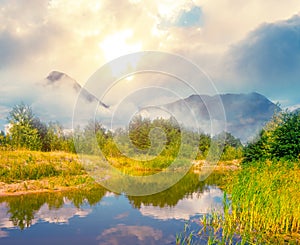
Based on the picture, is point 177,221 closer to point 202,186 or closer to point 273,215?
point 273,215

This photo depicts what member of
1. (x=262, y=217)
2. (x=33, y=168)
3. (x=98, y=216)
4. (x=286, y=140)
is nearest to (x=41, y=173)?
(x=33, y=168)

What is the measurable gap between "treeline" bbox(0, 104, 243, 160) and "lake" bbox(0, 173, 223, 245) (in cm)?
1489

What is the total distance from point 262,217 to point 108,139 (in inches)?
1219

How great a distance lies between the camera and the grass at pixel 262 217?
31.8ft

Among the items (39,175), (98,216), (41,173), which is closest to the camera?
(98,216)

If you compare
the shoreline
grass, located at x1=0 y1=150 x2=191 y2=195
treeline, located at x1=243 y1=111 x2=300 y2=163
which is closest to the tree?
grass, located at x1=0 y1=150 x2=191 y2=195

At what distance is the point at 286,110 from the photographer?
901 inches

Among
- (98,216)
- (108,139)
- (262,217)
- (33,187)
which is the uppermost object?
(108,139)

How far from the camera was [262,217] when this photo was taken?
33.9 feet

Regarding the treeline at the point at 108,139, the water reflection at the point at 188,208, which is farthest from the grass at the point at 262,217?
the treeline at the point at 108,139

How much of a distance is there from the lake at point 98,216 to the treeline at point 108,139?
48.9 ft

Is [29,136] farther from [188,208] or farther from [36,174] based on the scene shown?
[188,208]

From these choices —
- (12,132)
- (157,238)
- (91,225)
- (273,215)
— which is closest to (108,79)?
(91,225)

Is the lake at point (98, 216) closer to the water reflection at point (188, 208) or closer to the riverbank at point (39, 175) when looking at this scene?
the water reflection at point (188, 208)
